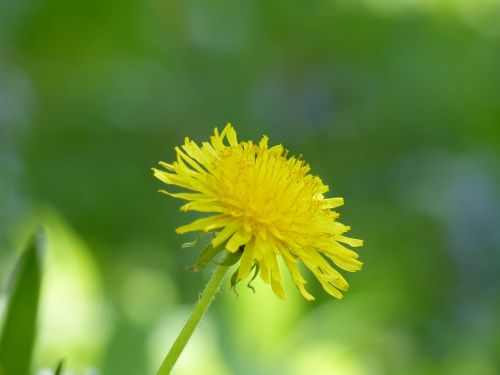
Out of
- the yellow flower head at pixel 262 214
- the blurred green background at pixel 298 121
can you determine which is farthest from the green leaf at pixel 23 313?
the blurred green background at pixel 298 121

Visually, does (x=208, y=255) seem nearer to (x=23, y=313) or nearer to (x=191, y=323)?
(x=191, y=323)

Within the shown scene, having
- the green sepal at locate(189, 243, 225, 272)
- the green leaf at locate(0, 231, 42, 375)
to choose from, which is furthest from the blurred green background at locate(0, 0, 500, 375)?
the green sepal at locate(189, 243, 225, 272)

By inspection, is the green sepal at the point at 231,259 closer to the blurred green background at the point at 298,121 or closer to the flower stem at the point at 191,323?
the flower stem at the point at 191,323

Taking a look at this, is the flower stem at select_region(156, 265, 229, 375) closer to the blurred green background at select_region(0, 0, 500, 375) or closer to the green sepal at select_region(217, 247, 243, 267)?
the green sepal at select_region(217, 247, 243, 267)

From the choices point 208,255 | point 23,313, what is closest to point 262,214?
point 208,255

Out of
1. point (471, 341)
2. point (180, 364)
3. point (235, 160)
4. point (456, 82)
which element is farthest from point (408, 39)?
point (235, 160)

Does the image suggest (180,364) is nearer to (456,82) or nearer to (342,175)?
(342,175)
